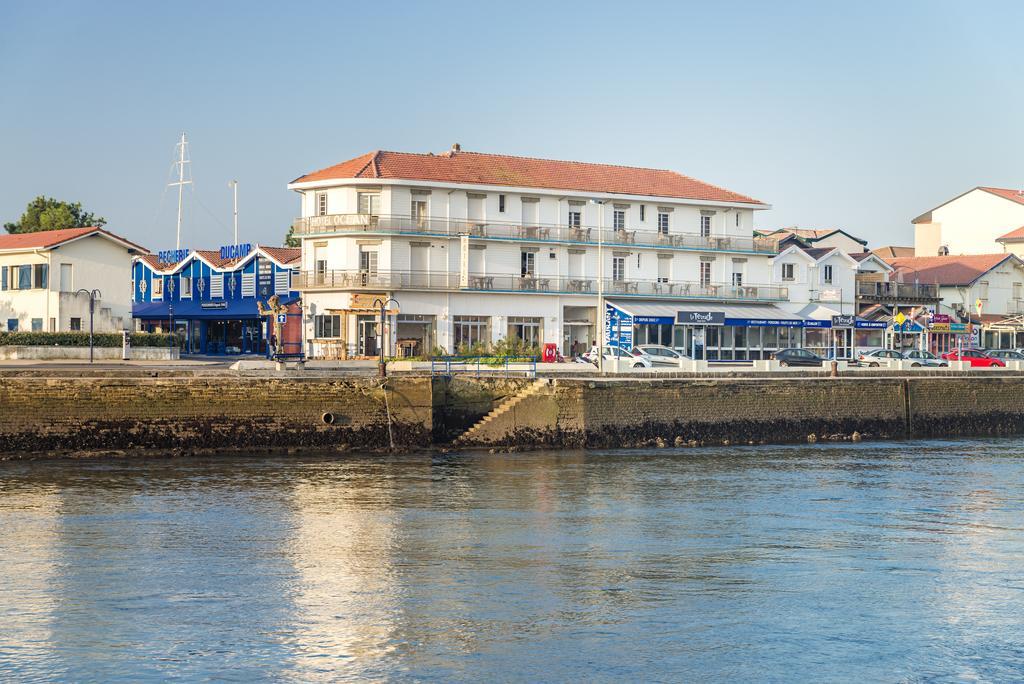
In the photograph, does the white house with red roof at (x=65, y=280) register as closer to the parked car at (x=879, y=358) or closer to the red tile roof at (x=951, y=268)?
the parked car at (x=879, y=358)

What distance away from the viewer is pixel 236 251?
76.5m

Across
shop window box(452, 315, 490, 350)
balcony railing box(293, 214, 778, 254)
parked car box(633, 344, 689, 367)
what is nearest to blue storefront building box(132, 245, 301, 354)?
balcony railing box(293, 214, 778, 254)

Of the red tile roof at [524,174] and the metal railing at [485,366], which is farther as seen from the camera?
the red tile roof at [524,174]

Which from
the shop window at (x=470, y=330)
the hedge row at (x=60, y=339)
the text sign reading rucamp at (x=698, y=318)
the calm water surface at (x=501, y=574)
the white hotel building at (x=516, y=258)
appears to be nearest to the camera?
the calm water surface at (x=501, y=574)

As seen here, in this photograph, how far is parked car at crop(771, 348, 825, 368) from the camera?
197 feet

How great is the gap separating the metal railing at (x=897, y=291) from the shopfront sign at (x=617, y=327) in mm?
20916

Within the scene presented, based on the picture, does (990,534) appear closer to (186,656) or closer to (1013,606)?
(1013,606)

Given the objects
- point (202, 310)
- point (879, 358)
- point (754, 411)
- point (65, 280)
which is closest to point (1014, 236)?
point (879, 358)

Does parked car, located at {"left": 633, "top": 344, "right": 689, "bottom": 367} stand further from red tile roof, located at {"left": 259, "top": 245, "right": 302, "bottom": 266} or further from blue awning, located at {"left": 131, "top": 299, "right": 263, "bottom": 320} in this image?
blue awning, located at {"left": 131, "top": 299, "right": 263, "bottom": 320}

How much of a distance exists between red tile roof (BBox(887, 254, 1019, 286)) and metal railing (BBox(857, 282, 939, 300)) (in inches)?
84.2

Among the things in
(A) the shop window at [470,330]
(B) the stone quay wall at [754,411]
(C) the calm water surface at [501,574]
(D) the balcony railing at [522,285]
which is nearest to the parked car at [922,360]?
(B) the stone quay wall at [754,411]

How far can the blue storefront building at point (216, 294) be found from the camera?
242 feet

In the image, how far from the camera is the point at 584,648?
68.0 ft

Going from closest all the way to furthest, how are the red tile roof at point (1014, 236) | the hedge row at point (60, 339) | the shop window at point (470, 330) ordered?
the hedge row at point (60, 339) → the shop window at point (470, 330) → the red tile roof at point (1014, 236)
